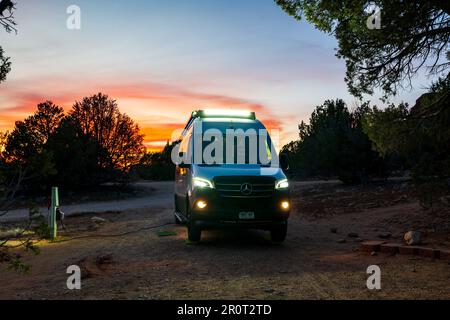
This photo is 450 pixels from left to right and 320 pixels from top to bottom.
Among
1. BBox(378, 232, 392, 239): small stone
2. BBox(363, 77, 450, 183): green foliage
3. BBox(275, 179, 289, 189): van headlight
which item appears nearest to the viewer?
BBox(275, 179, 289, 189): van headlight

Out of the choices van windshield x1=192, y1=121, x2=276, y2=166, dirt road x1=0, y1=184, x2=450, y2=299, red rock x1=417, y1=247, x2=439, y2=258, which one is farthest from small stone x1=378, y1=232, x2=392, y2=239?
van windshield x1=192, y1=121, x2=276, y2=166

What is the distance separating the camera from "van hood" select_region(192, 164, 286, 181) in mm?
8849

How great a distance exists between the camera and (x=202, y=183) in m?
8.83

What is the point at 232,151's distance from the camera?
9781 millimetres

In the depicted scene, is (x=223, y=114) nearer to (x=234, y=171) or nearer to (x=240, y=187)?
(x=234, y=171)

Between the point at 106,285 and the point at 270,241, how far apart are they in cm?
479

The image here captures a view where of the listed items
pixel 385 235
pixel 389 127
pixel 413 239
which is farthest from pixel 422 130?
pixel 413 239

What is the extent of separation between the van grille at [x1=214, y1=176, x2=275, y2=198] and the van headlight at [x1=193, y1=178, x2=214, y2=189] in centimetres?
12

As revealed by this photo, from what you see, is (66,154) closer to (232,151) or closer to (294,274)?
(232,151)

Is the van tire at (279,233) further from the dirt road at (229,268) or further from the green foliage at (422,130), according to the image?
the green foliage at (422,130)

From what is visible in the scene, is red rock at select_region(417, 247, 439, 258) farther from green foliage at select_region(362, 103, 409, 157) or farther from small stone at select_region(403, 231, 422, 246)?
green foliage at select_region(362, 103, 409, 157)

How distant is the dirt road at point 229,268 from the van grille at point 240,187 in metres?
1.11

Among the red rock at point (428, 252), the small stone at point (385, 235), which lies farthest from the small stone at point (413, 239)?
the small stone at point (385, 235)
